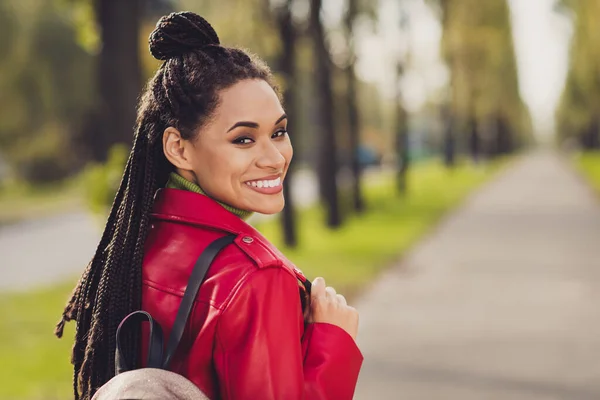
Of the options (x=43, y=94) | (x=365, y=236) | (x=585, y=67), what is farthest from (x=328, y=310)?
(x=585, y=67)

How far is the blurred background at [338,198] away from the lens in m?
6.50

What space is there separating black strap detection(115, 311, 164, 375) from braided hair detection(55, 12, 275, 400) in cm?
3

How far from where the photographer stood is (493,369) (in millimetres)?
6324

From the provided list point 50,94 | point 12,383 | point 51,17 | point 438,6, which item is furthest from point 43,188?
point 12,383

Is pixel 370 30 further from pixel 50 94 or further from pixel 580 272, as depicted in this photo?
pixel 50 94

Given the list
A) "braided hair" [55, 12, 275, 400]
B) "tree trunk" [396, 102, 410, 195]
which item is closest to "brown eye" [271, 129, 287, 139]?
"braided hair" [55, 12, 275, 400]

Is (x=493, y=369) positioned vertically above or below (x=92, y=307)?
below

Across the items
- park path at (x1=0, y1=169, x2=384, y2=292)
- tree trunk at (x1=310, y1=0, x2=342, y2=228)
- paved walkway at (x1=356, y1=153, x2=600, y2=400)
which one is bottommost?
park path at (x1=0, y1=169, x2=384, y2=292)

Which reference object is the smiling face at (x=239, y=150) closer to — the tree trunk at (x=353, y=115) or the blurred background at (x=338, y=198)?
the blurred background at (x=338, y=198)

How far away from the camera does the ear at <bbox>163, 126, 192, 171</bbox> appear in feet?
5.99

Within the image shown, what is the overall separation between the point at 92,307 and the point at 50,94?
32.6 meters

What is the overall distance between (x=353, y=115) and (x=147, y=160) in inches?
767

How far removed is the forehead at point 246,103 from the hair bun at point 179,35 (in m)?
0.15

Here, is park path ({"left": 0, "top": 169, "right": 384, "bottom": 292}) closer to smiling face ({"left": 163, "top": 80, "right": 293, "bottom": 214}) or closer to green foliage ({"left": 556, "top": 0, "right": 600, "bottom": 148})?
smiling face ({"left": 163, "top": 80, "right": 293, "bottom": 214})
